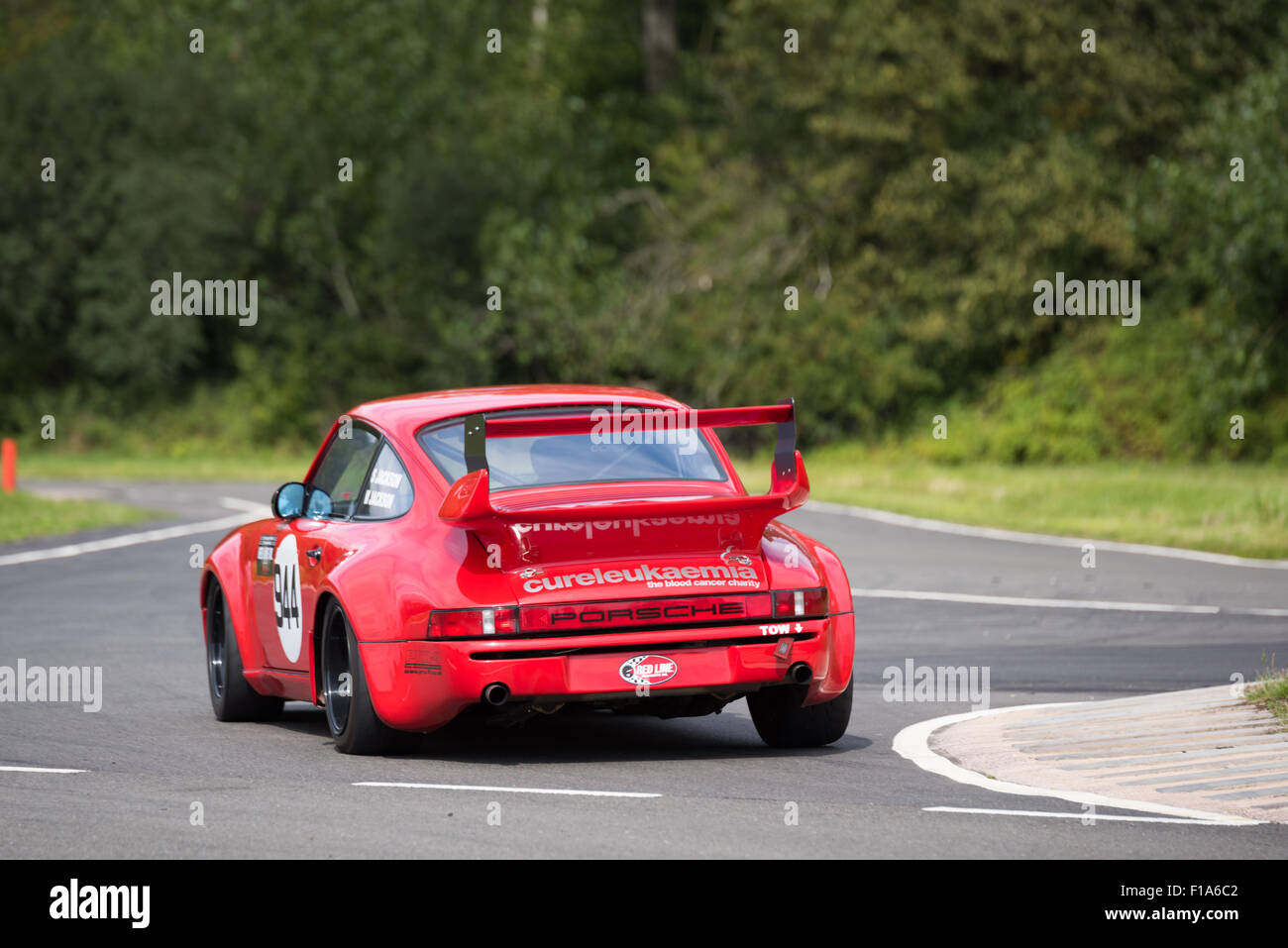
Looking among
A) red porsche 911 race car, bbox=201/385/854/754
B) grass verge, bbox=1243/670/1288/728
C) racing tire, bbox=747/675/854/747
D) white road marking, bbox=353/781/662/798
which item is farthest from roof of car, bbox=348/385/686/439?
grass verge, bbox=1243/670/1288/728

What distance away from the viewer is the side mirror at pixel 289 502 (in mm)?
9695

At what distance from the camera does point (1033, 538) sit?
23594 mm

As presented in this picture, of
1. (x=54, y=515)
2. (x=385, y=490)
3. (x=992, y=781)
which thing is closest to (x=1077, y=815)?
(x=992, y=781)

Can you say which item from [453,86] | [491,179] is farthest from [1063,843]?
[453,86]

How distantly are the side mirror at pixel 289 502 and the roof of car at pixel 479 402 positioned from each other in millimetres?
485

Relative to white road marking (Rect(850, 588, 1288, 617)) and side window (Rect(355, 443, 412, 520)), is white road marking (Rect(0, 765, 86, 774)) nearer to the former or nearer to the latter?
side window (Rect(355, 443, 412, 520))

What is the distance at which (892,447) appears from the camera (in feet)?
142

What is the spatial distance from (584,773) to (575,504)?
1.09 m

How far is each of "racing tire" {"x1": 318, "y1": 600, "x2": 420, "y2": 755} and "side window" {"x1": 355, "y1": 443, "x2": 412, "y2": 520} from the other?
45 cm

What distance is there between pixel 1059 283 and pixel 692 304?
8345mm

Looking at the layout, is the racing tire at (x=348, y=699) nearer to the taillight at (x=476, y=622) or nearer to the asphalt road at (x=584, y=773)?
the asphalt road at (x=584, y=773)

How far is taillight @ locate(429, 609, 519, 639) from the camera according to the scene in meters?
8.11

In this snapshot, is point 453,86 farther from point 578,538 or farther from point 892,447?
point 578,538

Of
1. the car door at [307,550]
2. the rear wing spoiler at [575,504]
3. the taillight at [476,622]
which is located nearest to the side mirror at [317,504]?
the car door at [307,550]
